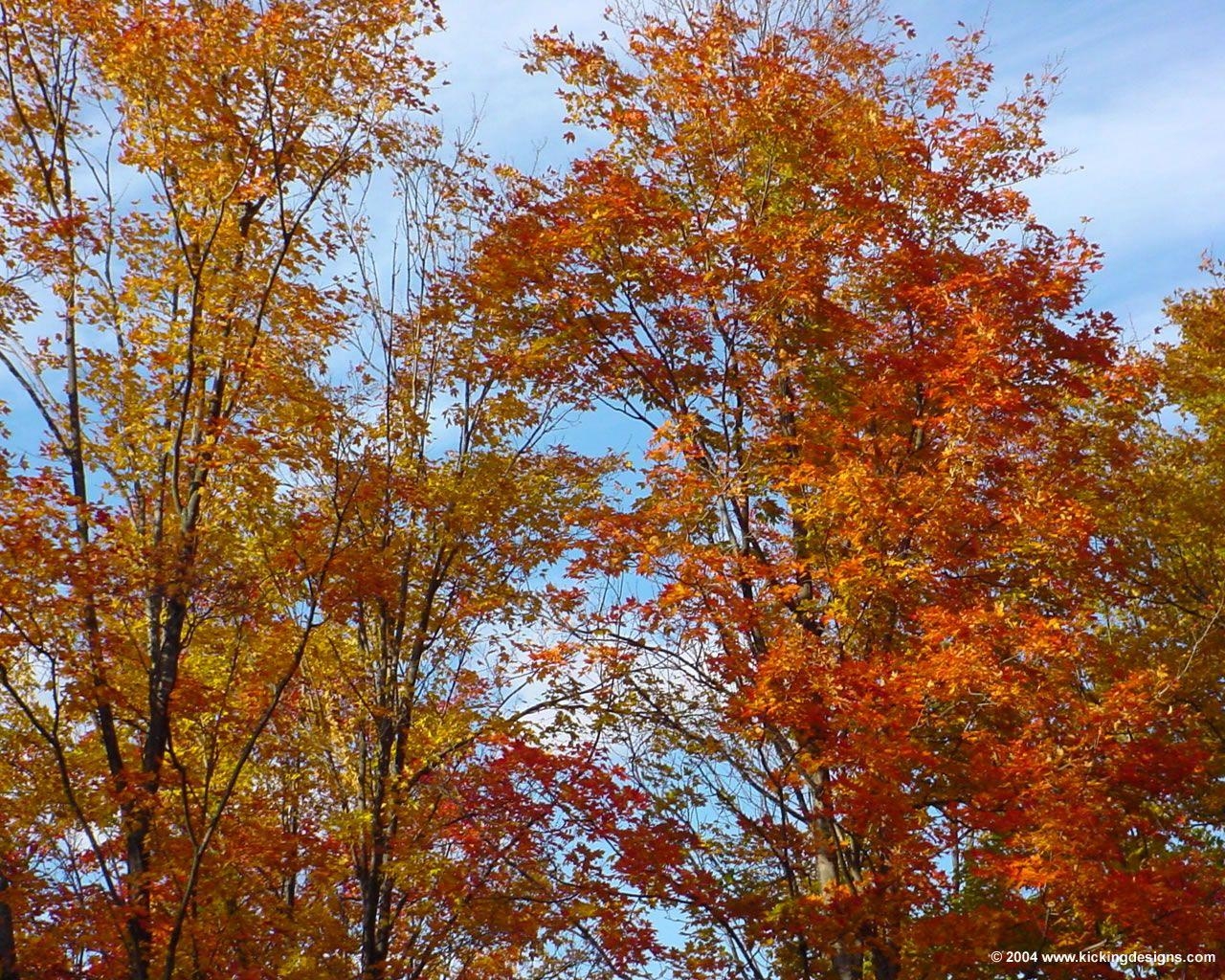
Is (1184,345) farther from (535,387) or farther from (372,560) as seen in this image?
(372,560)

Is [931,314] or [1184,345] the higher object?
[1184,345]

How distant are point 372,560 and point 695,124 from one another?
239 inches

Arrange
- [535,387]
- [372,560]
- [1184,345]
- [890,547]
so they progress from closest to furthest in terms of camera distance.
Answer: [890,547] < [372,560] < [535,387] < [1184,345]

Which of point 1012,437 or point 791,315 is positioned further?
point 791,315

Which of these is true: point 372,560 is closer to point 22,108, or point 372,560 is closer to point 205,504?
point 205,504

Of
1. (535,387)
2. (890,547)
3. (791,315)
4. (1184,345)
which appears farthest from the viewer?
(1184,345)

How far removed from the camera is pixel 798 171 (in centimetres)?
1205

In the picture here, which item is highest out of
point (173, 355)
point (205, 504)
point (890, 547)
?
point (173, 355)

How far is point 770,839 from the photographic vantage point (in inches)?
407

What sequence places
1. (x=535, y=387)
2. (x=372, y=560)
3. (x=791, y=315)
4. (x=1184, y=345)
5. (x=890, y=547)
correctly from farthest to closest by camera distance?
(x=1184, y=345) → (x=535, y=387) → (x=791, y=315) → (x=372, y=560) → (x=890, y=547)

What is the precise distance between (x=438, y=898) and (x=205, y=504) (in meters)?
4.55

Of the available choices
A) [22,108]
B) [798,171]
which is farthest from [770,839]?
[22,108]

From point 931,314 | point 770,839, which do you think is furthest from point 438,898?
point 931,314

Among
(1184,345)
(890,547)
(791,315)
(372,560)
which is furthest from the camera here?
(1184,345)
